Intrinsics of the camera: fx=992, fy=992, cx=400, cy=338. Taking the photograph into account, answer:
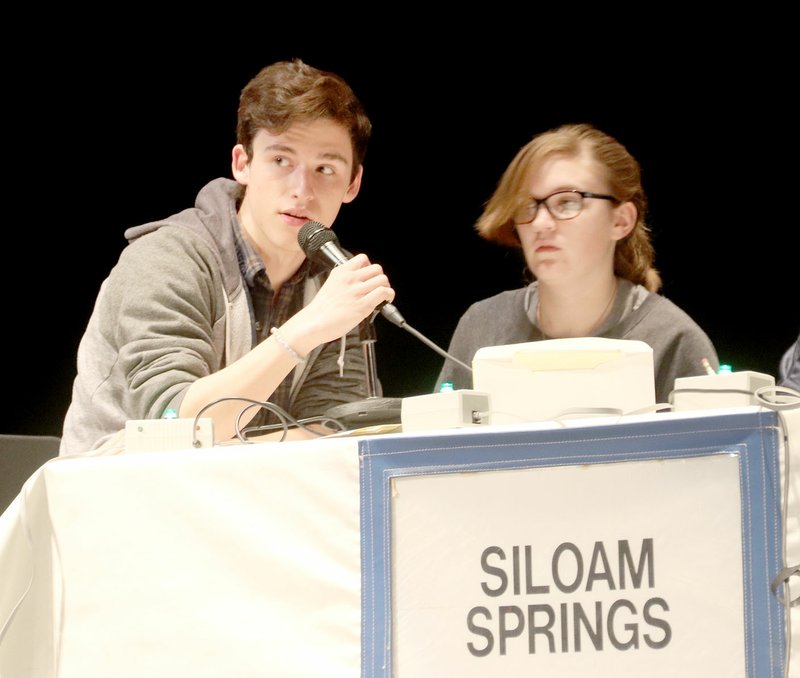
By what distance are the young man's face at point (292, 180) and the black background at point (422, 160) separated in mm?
744

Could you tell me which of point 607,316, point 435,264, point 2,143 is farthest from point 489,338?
point 2,143

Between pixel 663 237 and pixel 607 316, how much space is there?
1.84 feet

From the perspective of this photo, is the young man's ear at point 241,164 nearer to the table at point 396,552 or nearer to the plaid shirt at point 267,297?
the plaid shirt at point 267,297

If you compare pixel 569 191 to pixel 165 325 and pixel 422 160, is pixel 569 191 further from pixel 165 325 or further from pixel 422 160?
pixel 165 325

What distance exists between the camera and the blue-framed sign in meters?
0.87

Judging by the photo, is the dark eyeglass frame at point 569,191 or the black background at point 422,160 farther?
the black background at point 422,160

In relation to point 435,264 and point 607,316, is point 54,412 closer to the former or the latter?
point 435,264

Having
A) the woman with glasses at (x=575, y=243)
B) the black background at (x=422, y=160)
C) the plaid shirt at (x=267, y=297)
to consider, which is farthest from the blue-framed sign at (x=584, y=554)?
the black background at (x=422, y=160)

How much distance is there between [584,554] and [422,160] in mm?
2047

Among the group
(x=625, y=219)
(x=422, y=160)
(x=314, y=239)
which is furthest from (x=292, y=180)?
(x=422, y=160)

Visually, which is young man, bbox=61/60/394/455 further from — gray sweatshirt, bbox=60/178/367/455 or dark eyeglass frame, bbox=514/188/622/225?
dark eyeglass frame, bbox=514/188/622/225

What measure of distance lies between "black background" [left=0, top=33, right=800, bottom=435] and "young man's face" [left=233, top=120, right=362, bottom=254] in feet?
2.44

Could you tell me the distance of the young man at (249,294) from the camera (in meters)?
1.63

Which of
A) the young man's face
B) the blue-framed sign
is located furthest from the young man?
the blue-framed sign
